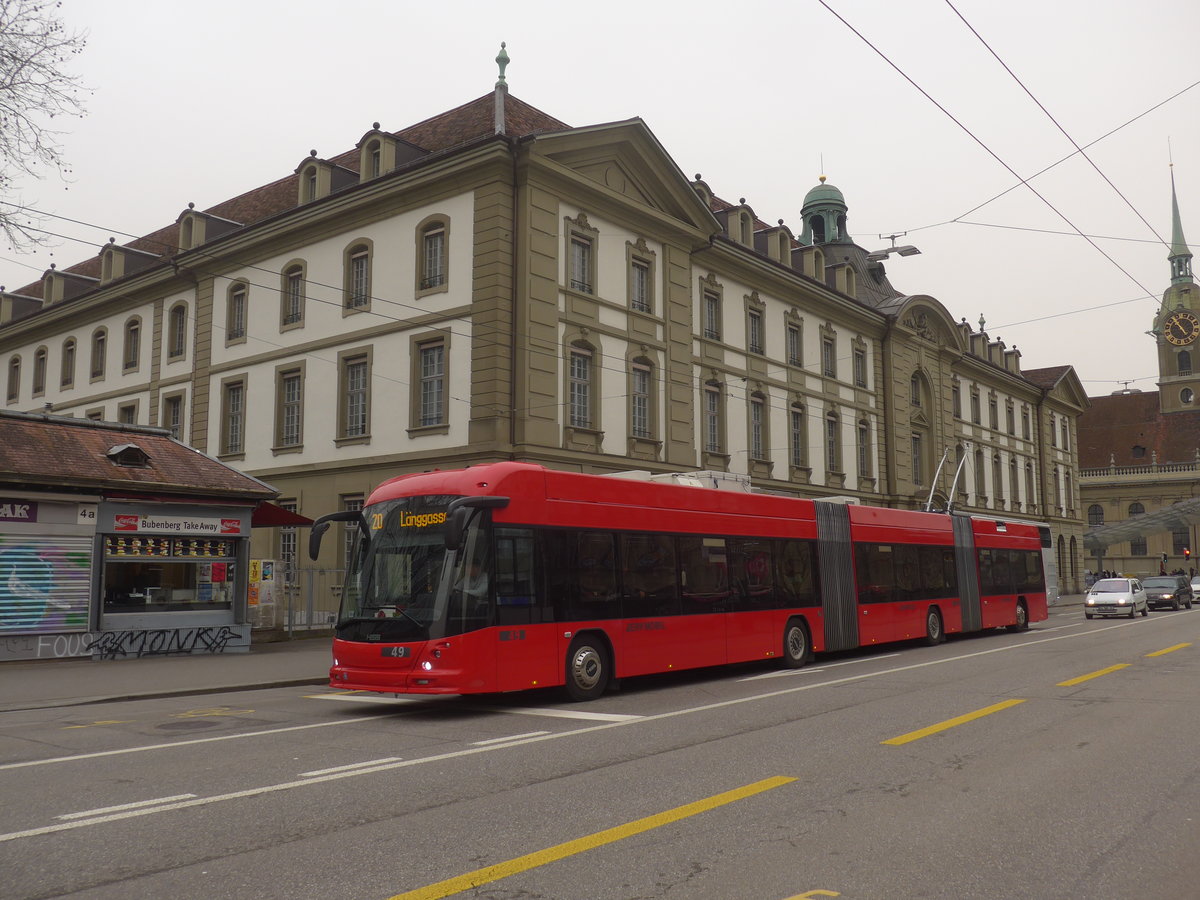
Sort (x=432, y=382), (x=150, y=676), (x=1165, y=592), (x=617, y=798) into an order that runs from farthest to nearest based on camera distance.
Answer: (x=1165, y=592) → (x=432, y=382) → (x=150, y=676) → (x=617, y=798)

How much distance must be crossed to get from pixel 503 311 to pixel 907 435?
25.8 m

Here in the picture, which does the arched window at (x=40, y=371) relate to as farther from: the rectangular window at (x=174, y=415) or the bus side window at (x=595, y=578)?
the bus side window at (x=595, y=578)

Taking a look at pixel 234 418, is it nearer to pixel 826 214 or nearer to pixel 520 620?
pixel 520 620

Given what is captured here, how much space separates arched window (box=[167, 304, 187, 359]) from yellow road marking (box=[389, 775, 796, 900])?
1300 inches

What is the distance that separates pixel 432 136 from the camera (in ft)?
101

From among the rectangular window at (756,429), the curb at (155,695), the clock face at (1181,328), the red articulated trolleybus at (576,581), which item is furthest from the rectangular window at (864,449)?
the clock face at (1181,328)

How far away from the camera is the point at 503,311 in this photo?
85.2ft

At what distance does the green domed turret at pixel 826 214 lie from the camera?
4988cm

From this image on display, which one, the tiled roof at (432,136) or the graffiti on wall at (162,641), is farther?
the tiled roof at (432,136)

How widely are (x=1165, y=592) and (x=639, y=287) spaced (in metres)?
29.2

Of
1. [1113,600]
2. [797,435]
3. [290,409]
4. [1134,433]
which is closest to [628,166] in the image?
[290,409]

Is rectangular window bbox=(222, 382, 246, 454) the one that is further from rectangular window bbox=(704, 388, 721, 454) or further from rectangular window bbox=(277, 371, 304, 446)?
rectangular window bbox=(704, 388, 721, 454)

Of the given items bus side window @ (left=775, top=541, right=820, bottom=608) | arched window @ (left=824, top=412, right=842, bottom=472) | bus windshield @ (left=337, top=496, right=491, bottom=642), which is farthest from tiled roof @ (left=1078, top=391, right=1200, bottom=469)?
bus windshield @ (left=337, top=496, right=491, bottom=642)

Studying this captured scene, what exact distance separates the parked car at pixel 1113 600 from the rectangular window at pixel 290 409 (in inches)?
1103
